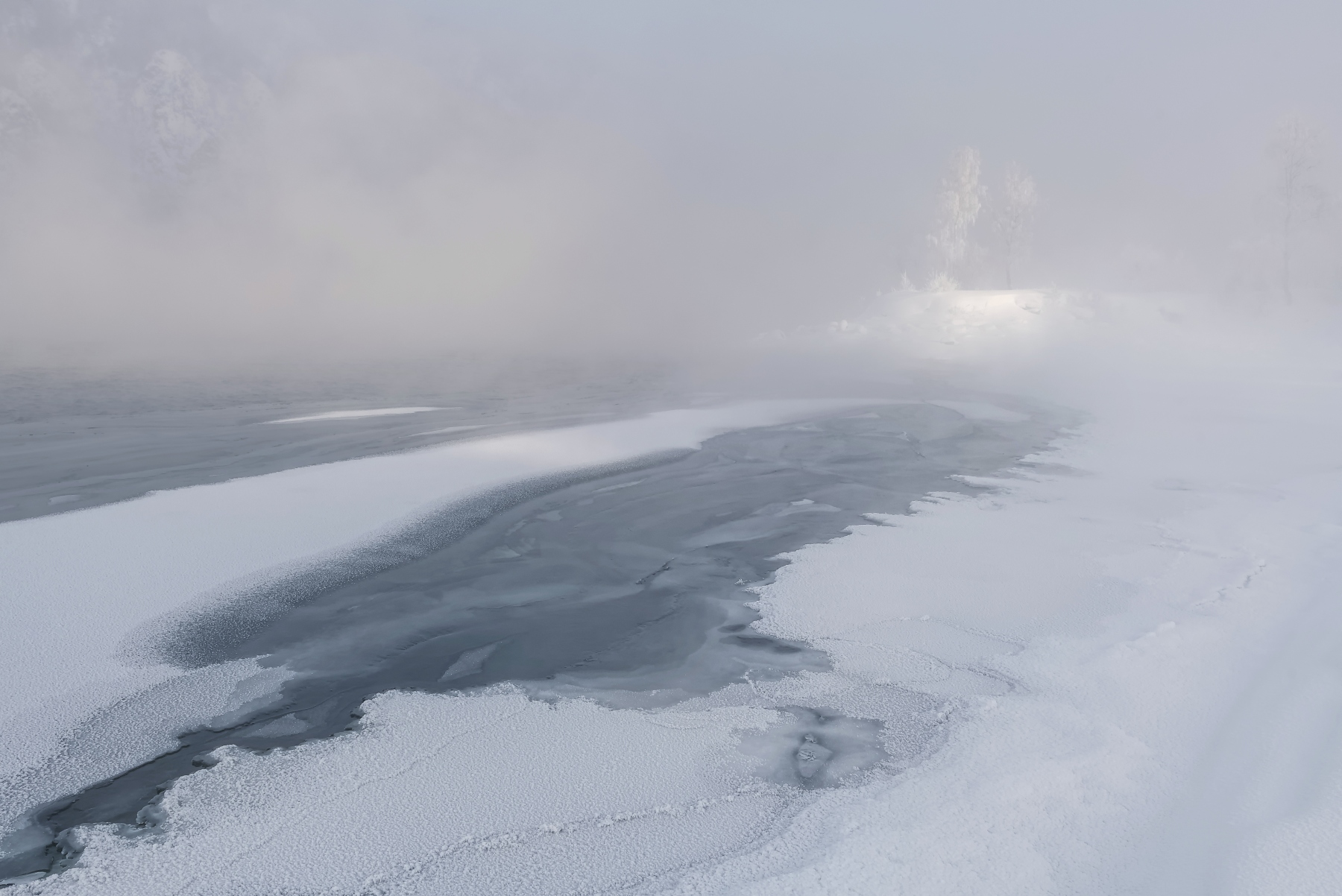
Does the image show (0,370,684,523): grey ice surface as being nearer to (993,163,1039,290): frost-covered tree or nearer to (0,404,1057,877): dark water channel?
(0,404,1057,877): dark water channel

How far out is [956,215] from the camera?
1852 inches

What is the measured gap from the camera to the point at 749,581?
6492 millimetres

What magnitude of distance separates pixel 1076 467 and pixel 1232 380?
13.0 m

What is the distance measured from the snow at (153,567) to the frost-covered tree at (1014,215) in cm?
3956

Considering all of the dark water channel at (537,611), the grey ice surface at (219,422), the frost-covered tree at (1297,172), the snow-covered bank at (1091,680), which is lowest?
the snow-covered bank at (1091,680)

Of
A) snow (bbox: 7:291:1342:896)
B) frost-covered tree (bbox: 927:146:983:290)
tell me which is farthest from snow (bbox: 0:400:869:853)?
frost-covered tree (bbox: 927:146:983:290)

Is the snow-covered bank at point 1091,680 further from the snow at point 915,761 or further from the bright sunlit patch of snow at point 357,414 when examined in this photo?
the bright sunlit patch of snow at point 357,414

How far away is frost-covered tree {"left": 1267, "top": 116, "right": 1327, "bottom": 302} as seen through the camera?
3328 centimetres

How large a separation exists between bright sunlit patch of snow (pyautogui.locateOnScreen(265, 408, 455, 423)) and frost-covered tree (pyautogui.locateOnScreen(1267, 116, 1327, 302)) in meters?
34.0

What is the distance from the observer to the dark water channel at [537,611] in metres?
4.29

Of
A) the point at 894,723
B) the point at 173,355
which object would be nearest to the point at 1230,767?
the point at 894,723

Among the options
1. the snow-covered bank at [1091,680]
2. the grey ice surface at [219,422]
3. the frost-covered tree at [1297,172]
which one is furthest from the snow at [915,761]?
the frost-covered tree at [1297,172]

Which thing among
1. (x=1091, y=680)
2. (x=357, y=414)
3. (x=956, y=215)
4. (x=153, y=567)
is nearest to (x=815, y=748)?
(x=1091, y=680)

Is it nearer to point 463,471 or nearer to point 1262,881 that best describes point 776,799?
point 1262,881
